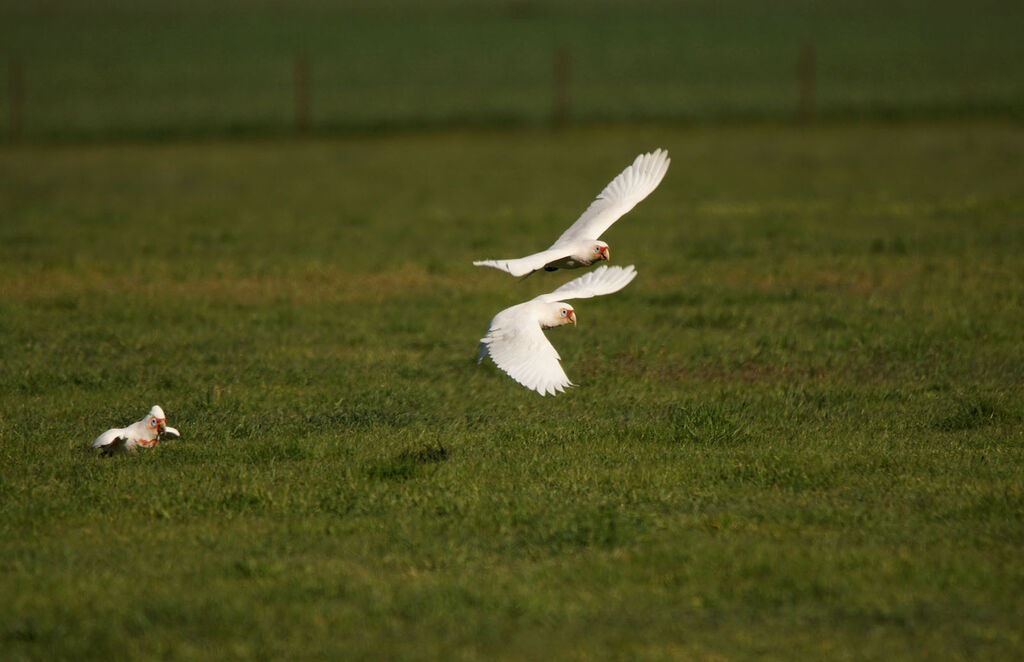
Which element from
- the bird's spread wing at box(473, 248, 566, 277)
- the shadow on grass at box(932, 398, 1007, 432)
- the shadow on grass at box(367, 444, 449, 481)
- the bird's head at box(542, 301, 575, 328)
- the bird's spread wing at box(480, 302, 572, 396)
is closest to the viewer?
the shadow on grass at box(367, 444, 449, 481)

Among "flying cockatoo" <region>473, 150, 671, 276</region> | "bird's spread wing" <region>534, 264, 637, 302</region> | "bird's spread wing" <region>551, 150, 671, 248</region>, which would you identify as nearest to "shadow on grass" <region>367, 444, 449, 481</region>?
"bird's spread wing" <region>534, 264, 637, 302</region>

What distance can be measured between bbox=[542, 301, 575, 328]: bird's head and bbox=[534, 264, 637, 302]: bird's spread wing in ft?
0.20

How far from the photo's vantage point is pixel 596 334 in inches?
464

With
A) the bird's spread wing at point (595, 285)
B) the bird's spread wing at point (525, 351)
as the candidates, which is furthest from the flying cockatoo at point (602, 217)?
the bird's spread wing at point (525, 351)

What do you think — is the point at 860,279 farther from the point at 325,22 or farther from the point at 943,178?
the point at 325,22

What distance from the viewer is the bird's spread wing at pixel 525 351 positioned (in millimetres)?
7758

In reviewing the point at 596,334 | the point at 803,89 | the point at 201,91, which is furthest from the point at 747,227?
the point at 201,91

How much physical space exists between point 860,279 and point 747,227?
380cm

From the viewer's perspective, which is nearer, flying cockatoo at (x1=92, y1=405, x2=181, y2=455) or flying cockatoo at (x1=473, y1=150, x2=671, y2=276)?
flying cockatoo at (x1=92, y1=405, x2=181, y2=455)

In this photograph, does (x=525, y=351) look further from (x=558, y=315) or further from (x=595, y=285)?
(x=595, y=285)

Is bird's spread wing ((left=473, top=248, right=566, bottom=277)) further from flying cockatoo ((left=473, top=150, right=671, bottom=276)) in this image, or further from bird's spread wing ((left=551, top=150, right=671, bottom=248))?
bird's spread wing ((left=551, top=150, right=671, bottom=248))

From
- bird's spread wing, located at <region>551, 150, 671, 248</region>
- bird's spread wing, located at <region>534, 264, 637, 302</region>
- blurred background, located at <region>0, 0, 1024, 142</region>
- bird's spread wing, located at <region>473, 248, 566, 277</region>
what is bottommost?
blurred background, located at <region>0, 0, 1024, 142</region>

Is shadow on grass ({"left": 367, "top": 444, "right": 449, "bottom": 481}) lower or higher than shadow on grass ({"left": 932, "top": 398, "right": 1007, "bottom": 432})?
lower

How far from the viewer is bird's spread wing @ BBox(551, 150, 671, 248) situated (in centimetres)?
991
